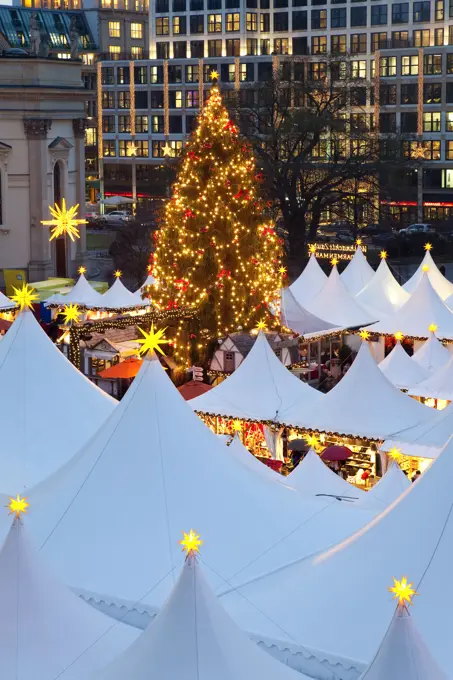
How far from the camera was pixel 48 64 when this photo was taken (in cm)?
4569

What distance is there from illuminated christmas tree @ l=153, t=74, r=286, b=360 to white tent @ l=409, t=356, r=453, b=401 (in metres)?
5.79

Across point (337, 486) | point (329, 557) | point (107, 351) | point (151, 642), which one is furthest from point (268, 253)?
point (151, 642)

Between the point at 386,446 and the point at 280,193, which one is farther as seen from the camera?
the point at 280,193

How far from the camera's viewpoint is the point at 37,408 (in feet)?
65.2

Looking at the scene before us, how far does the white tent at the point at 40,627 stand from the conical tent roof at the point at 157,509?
160 cm

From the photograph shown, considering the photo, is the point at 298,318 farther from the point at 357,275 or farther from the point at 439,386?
the point at 439,386

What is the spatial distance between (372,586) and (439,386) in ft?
41.5

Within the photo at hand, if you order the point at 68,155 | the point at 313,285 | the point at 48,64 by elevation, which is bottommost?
the point at 313,285

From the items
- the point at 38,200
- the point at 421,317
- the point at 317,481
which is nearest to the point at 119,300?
the point at 421,317

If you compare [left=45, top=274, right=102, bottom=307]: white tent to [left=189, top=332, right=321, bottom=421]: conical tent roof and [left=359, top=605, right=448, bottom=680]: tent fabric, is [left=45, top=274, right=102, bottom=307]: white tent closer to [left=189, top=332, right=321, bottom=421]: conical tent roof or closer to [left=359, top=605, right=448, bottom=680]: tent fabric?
[left=189, top=332, right=321, bottom=421]: conical tent roof

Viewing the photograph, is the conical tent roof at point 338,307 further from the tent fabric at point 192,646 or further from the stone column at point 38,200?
the tent fabric at point 192,646

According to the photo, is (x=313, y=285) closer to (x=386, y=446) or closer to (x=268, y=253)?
(x=268, y=253)

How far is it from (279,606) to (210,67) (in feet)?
259

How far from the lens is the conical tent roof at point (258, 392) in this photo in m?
24.1
